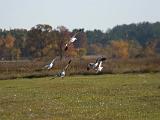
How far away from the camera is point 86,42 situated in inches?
5074

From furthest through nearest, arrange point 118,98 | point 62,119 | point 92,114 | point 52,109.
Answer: point 118,98 → point 52,109 → point 92,114 → point 62,119

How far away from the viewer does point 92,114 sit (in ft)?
59.4

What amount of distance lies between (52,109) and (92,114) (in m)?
2.24

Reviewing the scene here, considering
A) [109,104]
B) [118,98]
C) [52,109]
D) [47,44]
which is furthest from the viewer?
[47,44]

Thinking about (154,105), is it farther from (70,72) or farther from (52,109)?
(70,72)

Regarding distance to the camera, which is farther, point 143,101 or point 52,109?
point 143,101

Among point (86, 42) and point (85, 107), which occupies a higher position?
point (86, 42)

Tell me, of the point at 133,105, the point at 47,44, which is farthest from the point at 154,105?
the point at 47,44

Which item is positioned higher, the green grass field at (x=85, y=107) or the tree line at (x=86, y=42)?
the tree line at (x=86, y=42)

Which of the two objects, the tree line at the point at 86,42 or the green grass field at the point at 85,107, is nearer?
the green grass field at the point at 85,107

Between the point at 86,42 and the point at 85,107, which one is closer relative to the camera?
the point at 85,107

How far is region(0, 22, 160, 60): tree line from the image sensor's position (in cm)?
9044

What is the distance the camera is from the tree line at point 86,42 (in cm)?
9044

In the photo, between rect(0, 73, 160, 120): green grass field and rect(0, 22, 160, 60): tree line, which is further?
rect(0, 22, 160, 60): tree line
